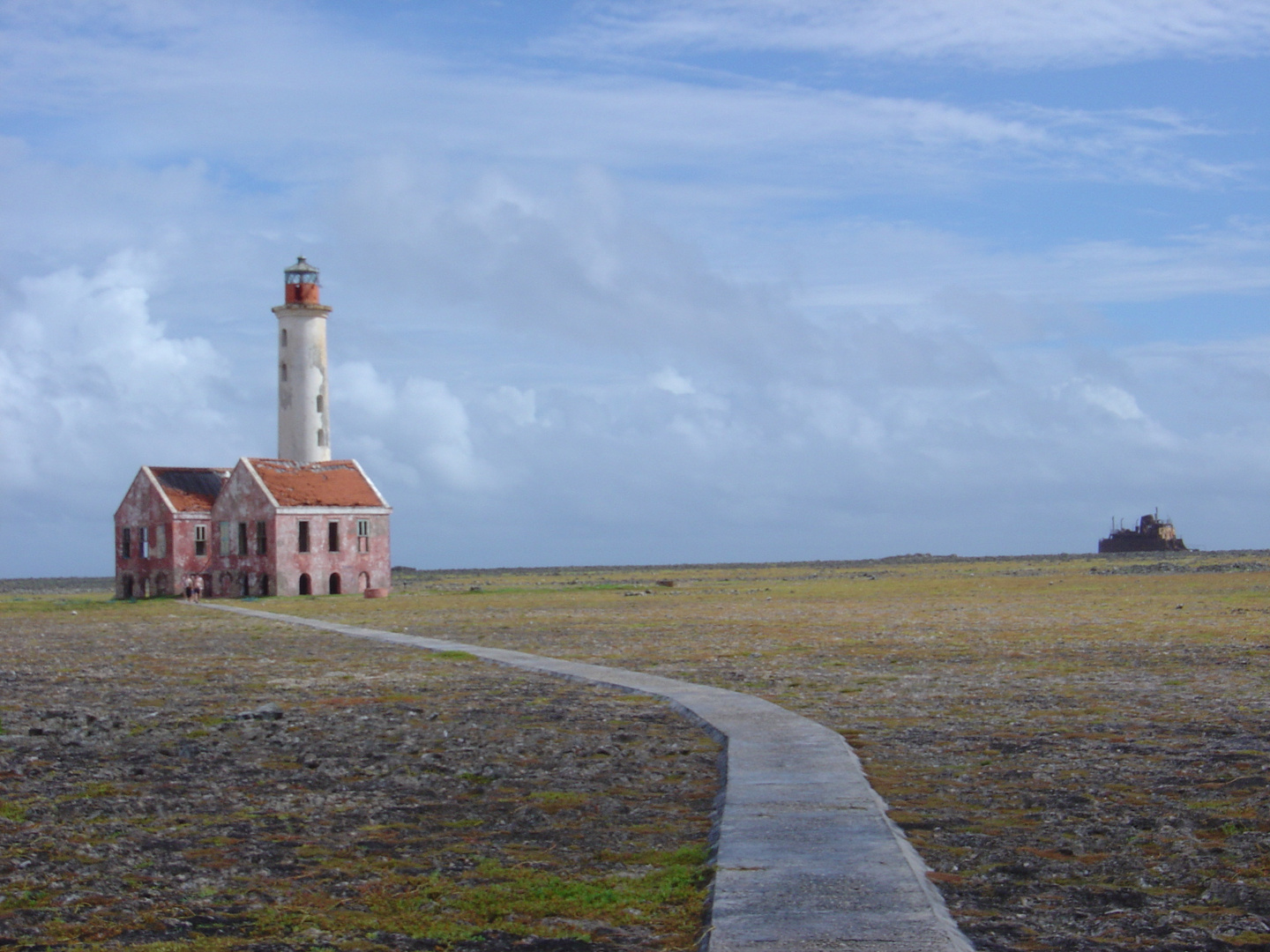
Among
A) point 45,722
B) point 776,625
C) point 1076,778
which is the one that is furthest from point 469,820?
point 776,625

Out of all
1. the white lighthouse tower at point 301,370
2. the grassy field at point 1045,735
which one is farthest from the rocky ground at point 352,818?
the white lighthouse tower at point 301,370

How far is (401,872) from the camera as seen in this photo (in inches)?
315

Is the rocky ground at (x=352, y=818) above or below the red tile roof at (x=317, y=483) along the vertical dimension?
below

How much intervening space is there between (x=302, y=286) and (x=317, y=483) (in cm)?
960

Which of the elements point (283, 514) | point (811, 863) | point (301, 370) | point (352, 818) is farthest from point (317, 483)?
point (811, 863)

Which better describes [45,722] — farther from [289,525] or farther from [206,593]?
[206,593]

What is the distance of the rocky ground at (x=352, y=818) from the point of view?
6922 millimetres

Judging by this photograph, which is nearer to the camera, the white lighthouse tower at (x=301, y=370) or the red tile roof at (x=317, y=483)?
the red tile roof at (x=317, y=483)

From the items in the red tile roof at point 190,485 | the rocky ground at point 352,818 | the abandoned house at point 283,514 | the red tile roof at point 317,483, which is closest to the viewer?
the rocky ground at point 352,818

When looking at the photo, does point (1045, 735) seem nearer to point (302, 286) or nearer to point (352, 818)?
point (352, 818)

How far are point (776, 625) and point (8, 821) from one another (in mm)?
25317

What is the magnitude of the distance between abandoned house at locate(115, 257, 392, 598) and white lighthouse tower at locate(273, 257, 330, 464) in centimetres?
4

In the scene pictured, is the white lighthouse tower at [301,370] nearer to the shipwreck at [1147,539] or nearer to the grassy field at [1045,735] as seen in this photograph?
the grassy field at [1045,735]

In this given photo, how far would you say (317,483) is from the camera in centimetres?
5862
